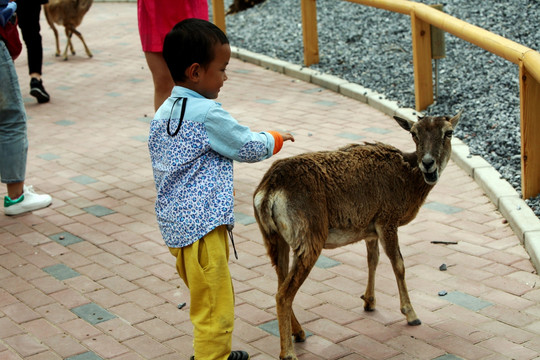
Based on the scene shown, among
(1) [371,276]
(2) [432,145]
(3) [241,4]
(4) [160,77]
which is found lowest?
(1) [371,276]

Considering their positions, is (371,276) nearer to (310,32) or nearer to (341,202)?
(341,202)

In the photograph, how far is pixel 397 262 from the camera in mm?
4438

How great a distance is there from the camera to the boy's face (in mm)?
3648

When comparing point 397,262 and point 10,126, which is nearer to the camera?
point 397,262

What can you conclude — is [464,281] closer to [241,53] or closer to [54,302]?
[54,302]

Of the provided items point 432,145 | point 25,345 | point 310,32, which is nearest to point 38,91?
point 310,32

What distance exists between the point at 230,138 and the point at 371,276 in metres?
1.49

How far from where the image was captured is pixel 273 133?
3.81 m

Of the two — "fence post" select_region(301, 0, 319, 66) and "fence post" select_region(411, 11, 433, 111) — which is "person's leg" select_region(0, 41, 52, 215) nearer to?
"fence post" select_region(411, 11, 433, 111)

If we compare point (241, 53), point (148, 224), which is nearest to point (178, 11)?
point (148, 224)

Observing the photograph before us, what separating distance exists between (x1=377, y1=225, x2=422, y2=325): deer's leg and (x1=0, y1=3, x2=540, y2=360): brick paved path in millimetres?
75

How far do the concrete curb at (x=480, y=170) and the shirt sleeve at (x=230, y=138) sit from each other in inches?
93.6

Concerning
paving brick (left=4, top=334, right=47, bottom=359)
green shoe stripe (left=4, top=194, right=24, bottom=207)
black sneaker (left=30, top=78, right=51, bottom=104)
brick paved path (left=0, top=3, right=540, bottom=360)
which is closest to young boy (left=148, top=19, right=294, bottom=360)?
brick paved path (left=0, top=3, right=540, bottom=360)

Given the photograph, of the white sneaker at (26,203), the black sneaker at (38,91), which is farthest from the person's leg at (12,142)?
the black sneaker at (38,91)
